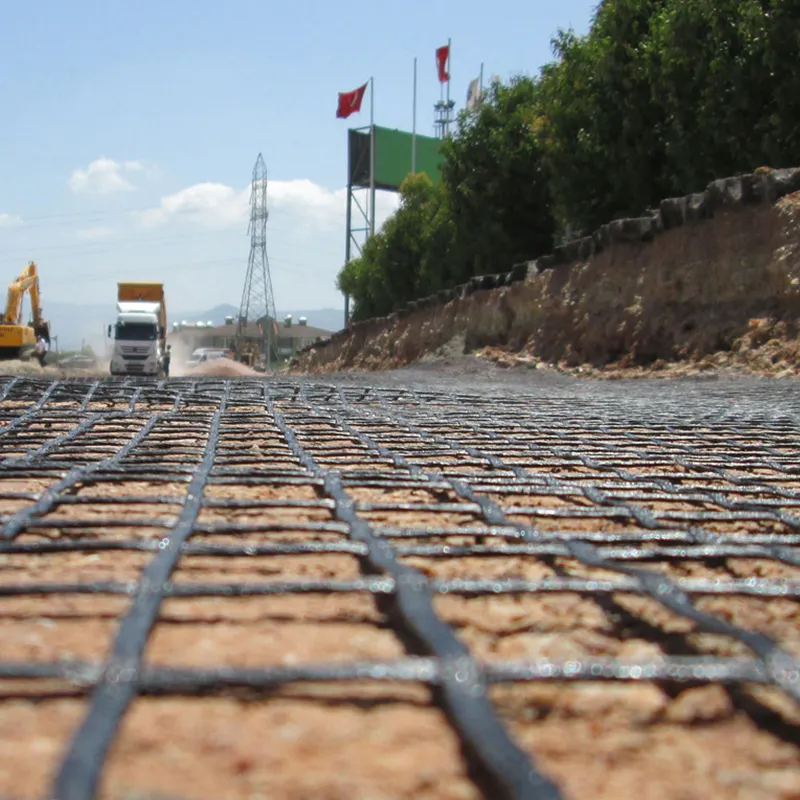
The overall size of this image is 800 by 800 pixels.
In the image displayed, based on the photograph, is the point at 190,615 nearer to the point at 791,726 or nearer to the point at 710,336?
the point at 791,726

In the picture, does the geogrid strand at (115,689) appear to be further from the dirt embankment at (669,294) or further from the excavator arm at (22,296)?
the excavator arm at (22,296)

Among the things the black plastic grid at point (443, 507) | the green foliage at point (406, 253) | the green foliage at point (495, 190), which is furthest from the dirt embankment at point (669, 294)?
the green foliage at point (406, 253)

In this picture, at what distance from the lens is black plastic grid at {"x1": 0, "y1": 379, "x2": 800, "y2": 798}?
796 mm

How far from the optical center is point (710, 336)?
6.36m

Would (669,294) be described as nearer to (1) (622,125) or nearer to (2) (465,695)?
(1) (622,125)

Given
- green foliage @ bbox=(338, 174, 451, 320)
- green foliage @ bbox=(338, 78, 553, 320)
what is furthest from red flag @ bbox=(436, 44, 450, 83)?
green foliage @ bbox=(338, 78, 553, 320)

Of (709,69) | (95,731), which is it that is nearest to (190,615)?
(95,731)

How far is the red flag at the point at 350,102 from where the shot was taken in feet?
90.3

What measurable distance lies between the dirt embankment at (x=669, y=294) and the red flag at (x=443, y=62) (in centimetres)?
1927

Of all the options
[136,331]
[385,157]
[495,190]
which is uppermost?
[385,157]

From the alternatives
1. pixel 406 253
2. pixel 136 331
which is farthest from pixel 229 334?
pixel 136 331

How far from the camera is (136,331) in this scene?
1473cm

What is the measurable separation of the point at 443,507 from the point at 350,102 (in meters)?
27.9

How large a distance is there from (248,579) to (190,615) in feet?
0.51
